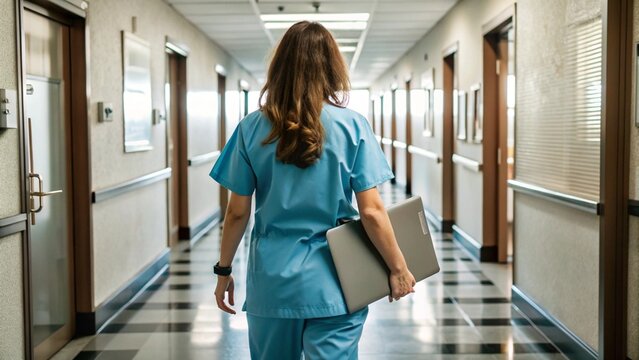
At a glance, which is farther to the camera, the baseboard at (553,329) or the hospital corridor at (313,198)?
the baseboard at (553,329)

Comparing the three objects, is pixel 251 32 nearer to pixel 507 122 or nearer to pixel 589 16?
pixel 507 122

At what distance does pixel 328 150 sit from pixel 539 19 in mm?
2979

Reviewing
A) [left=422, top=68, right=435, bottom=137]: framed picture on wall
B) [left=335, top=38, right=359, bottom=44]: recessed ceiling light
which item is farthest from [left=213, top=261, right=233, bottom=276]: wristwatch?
[left=335, top=38, right=359, bottom=44]: recessed ceiling light

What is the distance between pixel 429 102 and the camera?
377 inches

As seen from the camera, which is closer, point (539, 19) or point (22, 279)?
point (22, 279)

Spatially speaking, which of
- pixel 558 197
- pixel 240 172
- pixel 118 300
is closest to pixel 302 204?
pixel 240 172

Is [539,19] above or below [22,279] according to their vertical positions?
above

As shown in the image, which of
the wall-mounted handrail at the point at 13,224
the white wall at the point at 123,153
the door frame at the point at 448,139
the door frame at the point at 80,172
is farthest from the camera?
the door frame at the point at 448,139

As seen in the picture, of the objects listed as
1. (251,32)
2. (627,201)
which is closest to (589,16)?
(627,201)

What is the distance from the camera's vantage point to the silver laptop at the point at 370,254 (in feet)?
6.28

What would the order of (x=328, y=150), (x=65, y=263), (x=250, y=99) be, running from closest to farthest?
(x=328, y=150) → (x=65, y=263) → (x=250, y=99)

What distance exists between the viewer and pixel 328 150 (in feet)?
6.23

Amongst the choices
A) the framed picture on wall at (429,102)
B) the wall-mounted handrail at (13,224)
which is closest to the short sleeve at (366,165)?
the wall-mounted handrail at (13,224)

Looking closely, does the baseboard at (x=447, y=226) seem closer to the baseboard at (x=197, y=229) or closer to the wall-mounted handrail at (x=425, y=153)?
the wall-mounted handrail at (x=425, y=153)
